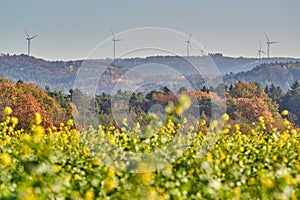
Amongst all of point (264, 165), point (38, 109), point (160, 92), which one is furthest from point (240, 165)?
point (38, 109)

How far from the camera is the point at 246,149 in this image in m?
7.09

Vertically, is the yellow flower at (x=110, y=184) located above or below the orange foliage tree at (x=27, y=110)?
above

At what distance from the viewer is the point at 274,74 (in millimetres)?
113062

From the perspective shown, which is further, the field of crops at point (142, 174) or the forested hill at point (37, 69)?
the forested hill at point (37, 69)

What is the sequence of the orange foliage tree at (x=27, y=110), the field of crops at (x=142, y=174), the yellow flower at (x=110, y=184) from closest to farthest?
the field of crops at (x=142, y=174), the yellow flower at (x=110, y=184), the orange foliage tree at (x=27, y=110)

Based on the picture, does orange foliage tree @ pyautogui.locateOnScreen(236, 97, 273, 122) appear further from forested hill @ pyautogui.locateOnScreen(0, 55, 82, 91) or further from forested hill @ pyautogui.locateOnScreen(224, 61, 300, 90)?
forested hill @ pyautogui.locateOnScreen(0, 55, 82, 91)

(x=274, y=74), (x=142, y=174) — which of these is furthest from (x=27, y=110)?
(x=274, y=74)

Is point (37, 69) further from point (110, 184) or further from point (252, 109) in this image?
point (110, 184)

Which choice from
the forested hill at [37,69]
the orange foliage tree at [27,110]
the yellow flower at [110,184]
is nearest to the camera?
the yellow flower at [110,184]

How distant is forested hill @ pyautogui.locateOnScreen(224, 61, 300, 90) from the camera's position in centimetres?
10750

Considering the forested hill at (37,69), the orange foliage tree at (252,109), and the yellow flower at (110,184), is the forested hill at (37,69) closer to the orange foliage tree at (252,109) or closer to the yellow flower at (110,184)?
the orange foliage tree at (252,109)

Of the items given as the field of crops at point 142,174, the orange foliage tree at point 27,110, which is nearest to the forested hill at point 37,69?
the orange foliage tree at point 27,110

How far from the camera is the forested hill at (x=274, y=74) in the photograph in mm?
107500

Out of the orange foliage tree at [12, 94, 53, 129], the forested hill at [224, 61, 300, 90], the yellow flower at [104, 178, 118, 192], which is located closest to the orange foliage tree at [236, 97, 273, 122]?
the orange foliage tree at [12, 94, 53, 129]
